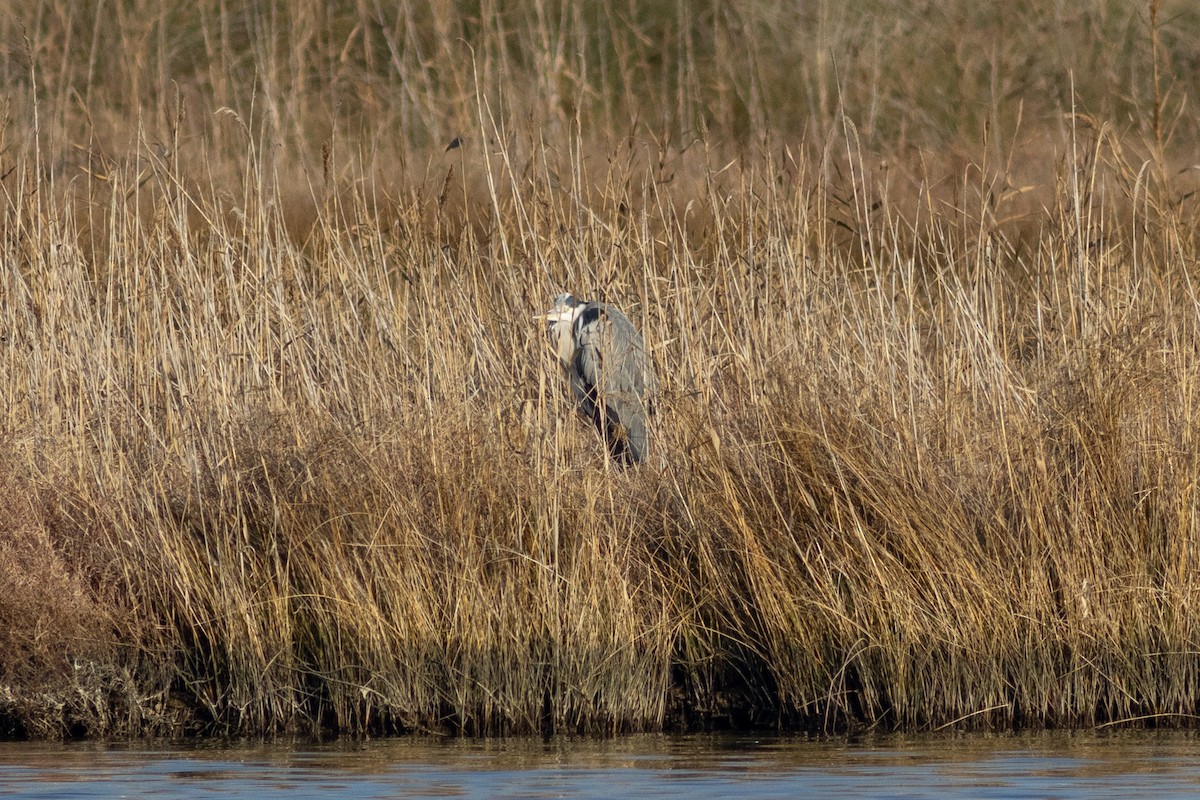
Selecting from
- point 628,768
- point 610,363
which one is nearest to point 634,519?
point 610,363

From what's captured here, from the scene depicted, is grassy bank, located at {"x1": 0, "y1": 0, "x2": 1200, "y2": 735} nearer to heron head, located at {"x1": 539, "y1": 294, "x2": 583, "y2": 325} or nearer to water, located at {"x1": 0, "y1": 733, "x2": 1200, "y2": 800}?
heron head, located at {"x1": 539, "y1": 294, "x2": 583, "y2": 325}

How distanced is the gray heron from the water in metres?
1.10

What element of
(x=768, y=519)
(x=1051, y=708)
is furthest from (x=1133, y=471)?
(x=768, y=519)

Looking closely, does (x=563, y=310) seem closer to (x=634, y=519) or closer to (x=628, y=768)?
(x=634, y=519)

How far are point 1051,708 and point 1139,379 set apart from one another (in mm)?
876

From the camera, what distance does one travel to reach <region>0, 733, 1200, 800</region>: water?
3512 millimetres

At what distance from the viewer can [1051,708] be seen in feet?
13.9

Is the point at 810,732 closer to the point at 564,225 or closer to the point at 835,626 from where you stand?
the point at 835,626

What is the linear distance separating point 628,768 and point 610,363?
161 centimetres

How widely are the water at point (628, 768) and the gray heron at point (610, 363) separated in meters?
1.10

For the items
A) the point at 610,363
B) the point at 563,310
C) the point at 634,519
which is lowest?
the point at 634,519

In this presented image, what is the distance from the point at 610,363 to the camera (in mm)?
5137

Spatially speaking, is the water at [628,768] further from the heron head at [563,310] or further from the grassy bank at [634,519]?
the heron head at [563,310]

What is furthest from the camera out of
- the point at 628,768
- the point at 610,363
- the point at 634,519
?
the point at 610,363
